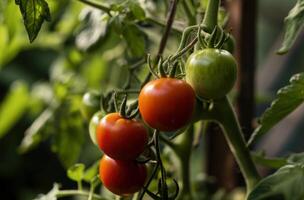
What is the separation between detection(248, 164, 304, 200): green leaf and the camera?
0.56 meters

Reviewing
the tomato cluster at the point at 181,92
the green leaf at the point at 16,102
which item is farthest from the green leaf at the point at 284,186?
the green leaf at the point at 16,102

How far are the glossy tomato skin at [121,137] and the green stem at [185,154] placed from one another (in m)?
0.19

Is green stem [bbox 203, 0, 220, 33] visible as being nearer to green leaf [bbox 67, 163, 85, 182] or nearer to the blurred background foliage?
the blurred background foliage

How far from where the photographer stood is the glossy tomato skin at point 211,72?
0.60 metres

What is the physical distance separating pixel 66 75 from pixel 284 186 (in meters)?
0.72

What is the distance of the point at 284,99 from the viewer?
70cm

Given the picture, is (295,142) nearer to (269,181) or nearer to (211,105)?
(211,105)

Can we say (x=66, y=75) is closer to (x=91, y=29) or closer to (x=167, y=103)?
(x=91, y=29)

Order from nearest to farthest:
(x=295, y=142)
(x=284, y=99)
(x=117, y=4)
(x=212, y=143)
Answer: (x=284, y=99) → (x=117, y=4) → (x=212, y=143) → (x=295, y=142)

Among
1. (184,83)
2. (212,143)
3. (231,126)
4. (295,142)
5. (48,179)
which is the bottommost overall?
(48,179)

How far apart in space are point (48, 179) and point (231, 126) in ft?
5.40

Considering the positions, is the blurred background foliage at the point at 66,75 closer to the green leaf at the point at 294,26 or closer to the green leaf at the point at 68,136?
the green leaf at the point at 68,136

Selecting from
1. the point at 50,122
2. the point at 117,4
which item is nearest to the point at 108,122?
the point at 117,4

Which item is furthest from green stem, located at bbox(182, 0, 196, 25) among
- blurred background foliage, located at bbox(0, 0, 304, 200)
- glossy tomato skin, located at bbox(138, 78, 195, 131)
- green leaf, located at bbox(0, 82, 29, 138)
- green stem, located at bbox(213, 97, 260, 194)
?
green leaf, located at bbox(0, 82, 29, 138)
